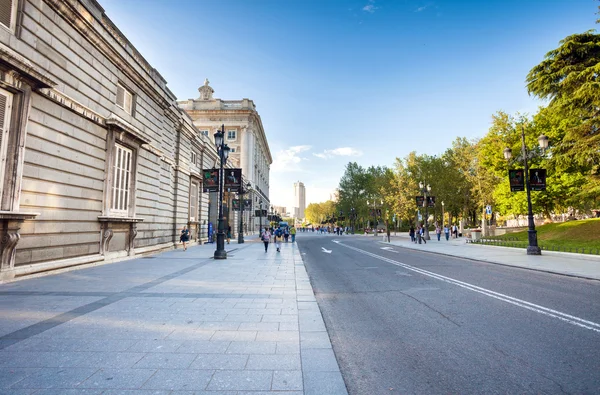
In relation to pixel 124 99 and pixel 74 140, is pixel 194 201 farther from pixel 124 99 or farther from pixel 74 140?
pixel 74 140

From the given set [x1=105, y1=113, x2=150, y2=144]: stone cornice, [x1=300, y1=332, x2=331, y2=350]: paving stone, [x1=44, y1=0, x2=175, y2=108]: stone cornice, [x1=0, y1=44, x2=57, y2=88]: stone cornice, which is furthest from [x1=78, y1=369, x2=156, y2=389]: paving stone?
[x1=105, y1=113, x2=150, y2=144]: stone cornice

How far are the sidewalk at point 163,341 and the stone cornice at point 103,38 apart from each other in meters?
8.59

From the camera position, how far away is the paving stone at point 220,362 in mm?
3305

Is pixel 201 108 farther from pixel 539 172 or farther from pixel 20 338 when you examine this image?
pixel 20 338

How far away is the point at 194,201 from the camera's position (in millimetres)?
24656

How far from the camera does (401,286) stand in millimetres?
8328

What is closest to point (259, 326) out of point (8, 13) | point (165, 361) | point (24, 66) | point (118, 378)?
point (165, 361)

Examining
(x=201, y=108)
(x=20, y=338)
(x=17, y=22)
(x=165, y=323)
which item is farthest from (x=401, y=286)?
(x=201, y=108)

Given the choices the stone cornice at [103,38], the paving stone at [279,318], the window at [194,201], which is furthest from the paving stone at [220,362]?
the window at [194,201]

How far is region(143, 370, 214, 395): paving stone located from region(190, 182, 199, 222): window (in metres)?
21.8

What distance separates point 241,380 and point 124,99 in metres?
15.1

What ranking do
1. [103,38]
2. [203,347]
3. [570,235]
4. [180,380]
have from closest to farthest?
[180,380], [203,347], [103,38], [570,235]

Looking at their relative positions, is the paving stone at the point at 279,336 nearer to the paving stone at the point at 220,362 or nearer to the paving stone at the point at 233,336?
the paving stone at the point at 233,336

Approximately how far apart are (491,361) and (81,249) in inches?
488
